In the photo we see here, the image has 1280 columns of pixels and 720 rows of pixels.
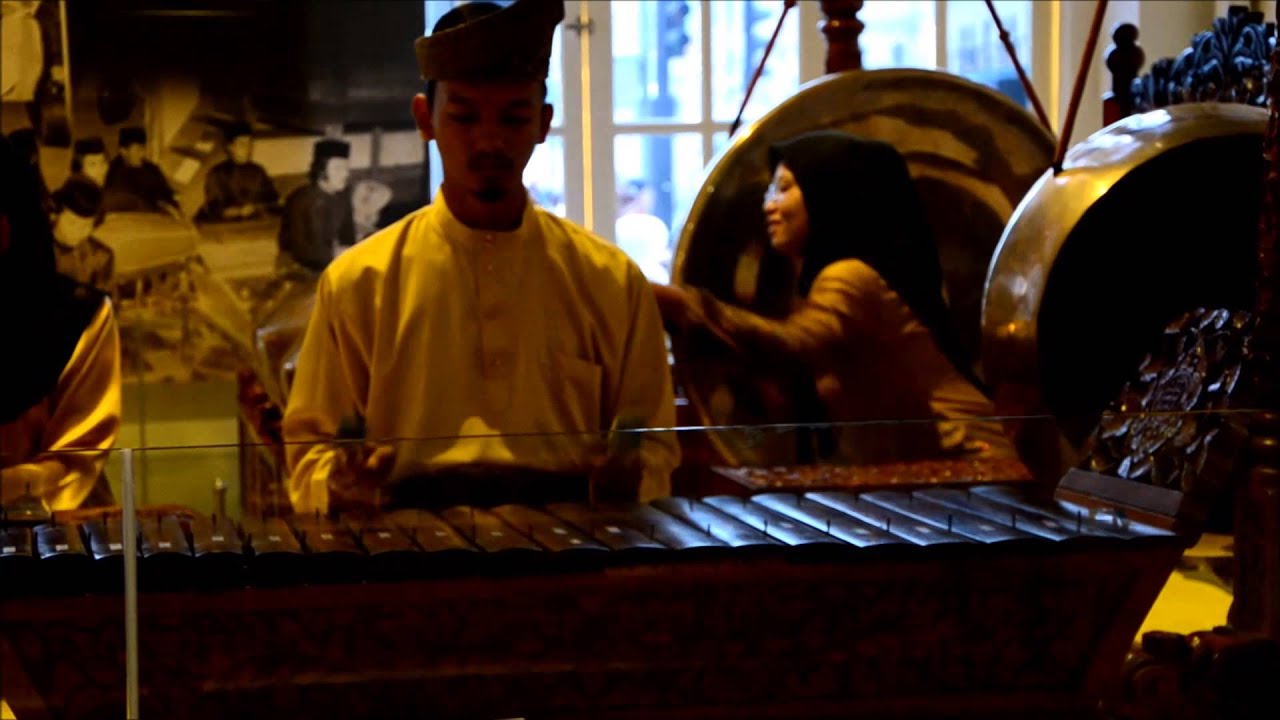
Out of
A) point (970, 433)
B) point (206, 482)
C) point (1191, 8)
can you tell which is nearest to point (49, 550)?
point (206, 482)

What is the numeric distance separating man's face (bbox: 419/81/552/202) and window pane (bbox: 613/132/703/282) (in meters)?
1.32

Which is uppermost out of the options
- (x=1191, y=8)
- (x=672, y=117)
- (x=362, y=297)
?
(x=1191, y=8)

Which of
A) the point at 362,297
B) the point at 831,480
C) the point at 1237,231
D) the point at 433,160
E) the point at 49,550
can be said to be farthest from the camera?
the point at 433,160

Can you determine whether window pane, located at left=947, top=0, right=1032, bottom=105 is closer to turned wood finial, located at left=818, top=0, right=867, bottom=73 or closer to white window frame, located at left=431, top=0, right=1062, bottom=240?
white window frame, located at left=431, top=0, right=1062, bottom=240

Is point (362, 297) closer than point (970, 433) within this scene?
No

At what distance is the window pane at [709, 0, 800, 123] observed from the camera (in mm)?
2855

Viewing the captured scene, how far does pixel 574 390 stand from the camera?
4.97 feet

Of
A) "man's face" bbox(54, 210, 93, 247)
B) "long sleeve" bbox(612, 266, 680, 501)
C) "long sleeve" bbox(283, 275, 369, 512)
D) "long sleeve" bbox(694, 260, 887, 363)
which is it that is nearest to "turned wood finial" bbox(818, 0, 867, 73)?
"long sleeve" bbox(694, 260, 887, 363)

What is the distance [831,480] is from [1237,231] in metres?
0.53

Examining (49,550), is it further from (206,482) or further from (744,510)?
(744,510)

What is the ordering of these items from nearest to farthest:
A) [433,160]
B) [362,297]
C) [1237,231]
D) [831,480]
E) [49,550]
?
[49,550]
[831,480]
[1237,231]
[362,297]
[433,160]

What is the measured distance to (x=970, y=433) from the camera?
85 centimetres

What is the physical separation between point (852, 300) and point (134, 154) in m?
1.34

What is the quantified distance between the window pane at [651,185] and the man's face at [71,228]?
3.07 feet
